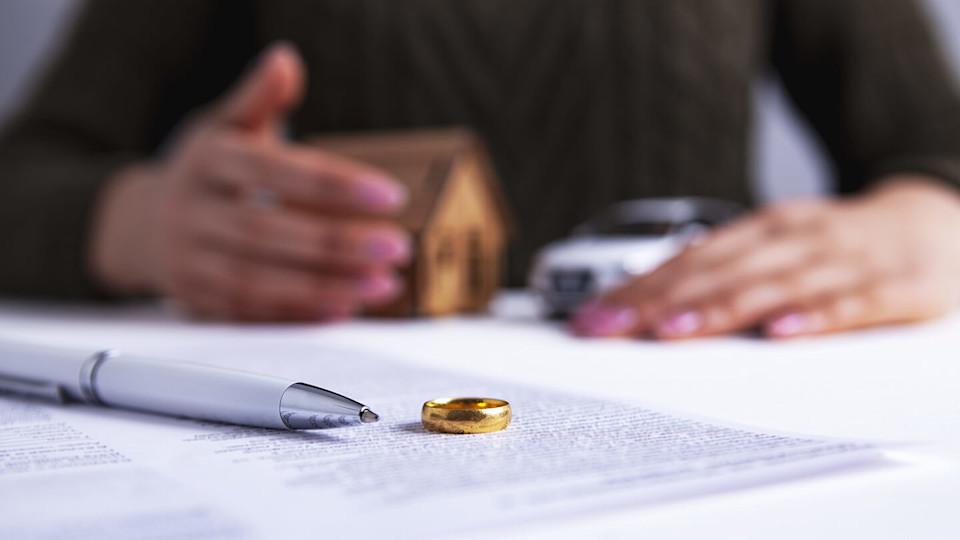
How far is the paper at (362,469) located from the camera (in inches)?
7.4

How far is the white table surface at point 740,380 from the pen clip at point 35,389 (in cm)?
17

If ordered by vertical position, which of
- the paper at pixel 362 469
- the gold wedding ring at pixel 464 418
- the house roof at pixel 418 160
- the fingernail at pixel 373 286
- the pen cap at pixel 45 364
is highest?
the house roof at pixel 418 160

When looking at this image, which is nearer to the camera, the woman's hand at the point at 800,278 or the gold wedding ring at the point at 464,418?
the gold wedding ring at the point at 464,418

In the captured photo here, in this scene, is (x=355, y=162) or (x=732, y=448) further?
(x=355, y=162)

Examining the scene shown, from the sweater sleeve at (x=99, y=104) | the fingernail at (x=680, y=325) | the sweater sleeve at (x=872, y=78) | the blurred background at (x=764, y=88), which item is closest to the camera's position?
the fingernail at (x=680, y=325)

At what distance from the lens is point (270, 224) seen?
69 cm

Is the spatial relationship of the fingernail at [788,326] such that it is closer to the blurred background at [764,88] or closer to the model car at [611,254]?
the model car at [611,254]

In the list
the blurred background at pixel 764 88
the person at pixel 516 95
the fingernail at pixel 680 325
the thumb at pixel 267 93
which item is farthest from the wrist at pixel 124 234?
the blurred background at pixel 764 88

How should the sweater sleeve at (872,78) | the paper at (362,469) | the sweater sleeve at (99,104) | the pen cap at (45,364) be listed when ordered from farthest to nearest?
the sweater sleeve at (872,78), the sweater sleeve at (99,104), the pen cap at (45,364), the paper at (362,469)

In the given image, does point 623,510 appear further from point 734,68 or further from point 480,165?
point 734,68

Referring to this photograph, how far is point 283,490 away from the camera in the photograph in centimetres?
21

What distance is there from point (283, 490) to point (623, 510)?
0.30 ft

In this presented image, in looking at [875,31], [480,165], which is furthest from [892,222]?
[875,31]

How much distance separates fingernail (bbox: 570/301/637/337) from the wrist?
434mm
